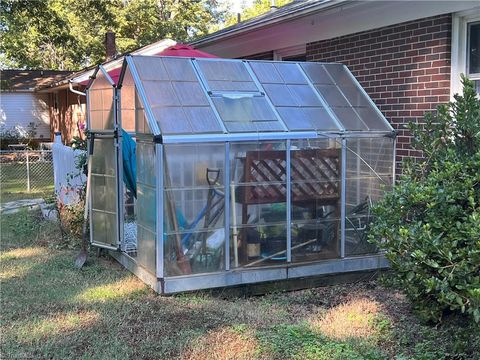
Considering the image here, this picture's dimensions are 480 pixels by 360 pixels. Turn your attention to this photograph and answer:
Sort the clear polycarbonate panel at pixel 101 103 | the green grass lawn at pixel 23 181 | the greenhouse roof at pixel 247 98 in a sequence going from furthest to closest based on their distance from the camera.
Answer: the green grass lawn at pixel 23 181, the clear polycarbonate panel at pixel 101 103, the greenhouse roof at pixel 247 98

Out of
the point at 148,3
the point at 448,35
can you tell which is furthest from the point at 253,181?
the point at 148,3

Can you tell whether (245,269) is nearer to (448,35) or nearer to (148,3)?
(448,35)

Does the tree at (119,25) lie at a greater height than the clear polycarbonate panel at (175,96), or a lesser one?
greater

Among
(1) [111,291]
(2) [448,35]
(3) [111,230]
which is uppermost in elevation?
(2) [448,35]

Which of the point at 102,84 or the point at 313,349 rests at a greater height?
the point at 102,84

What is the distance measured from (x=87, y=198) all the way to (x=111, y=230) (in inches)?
26.8

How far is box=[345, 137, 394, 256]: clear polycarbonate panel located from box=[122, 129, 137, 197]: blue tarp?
2.46m

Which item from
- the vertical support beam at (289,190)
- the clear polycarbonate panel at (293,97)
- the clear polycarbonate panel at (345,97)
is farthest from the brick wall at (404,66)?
the vertical support beam at (289,190)

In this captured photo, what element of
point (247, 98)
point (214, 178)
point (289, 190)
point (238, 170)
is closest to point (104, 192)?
point (214, 178)

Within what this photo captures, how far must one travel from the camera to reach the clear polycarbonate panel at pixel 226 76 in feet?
19.1

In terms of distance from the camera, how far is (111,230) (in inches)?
252

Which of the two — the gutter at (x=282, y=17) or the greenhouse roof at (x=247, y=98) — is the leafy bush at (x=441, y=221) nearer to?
the greenhouse roof at (x=247, y=98)

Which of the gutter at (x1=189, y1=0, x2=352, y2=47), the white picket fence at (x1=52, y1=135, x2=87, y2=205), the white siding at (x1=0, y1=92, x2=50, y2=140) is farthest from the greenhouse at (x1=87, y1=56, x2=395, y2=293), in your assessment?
the white siding at (x1=0, y1=92, x2=50, y2=140)

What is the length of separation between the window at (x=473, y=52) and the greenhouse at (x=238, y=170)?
1056mm
